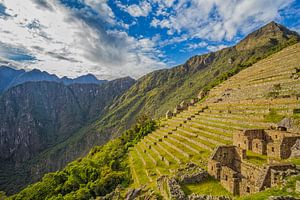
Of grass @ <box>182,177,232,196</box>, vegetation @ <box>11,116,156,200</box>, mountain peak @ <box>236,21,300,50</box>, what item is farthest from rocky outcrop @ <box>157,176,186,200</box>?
mountain peak @ <box>236,21,300,50</box>

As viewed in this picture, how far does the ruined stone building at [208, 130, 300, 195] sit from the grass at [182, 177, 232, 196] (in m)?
0.31

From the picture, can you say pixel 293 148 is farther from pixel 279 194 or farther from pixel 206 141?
pixel 206 141

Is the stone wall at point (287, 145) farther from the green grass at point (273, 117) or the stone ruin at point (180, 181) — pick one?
the green grass at point (273, 117)

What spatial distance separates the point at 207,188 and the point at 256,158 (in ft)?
15.9

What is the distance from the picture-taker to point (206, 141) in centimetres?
2434

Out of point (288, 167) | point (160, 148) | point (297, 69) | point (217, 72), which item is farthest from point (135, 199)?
point (217, 72)

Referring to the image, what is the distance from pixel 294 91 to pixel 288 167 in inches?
817

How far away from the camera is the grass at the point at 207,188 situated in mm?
13320

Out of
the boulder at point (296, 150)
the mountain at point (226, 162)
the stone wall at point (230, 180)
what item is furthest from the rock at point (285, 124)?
the stone wall at point (230, 180)

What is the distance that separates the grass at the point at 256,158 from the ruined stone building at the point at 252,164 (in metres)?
0.31

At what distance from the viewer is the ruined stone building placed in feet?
36.8

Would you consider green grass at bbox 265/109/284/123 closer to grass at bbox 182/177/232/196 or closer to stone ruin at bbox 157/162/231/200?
stone ruin at bbox 157/162/231/200

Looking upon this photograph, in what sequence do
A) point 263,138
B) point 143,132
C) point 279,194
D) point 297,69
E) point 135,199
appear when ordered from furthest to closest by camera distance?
point 143,132
point 297,69
point 263,138
point 135,199
point 279,194

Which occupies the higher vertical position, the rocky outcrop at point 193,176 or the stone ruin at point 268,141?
the stone ruin at point 268,141
